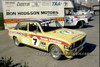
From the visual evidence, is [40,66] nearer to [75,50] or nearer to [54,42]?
[54,42]

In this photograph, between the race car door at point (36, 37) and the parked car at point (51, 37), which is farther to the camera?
the race car door at point (36, 37)

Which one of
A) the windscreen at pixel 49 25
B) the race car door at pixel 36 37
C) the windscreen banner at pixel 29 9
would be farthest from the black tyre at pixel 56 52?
the windscreen banner at pixel 29 9

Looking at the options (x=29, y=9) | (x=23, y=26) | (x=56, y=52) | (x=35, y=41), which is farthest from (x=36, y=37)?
(x=29, y=9)

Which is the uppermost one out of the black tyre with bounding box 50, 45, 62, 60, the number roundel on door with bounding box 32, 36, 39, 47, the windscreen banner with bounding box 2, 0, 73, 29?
the windscreen banner with bounding box 2, 0, 73, 29

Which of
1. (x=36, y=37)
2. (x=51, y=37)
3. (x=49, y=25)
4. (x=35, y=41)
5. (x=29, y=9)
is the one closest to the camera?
(x=51, y=37)

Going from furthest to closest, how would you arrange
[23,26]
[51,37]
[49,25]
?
[23,26] < [49,25] < [51,37]

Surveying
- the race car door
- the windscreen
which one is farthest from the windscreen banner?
the race car door

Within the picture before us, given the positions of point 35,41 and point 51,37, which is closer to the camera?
point 51,37

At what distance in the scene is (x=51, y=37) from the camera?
4.26 metres

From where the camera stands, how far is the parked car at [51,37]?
398cm

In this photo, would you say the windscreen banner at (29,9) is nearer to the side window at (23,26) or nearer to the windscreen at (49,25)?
the side window at (23,26)

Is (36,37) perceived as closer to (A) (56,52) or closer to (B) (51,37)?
(B) (51,37)

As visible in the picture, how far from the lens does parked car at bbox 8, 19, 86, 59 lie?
13.1ft

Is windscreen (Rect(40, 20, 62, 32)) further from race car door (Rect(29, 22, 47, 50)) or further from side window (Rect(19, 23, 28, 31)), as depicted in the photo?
side window (Rect(19, 23, 28, 31))
